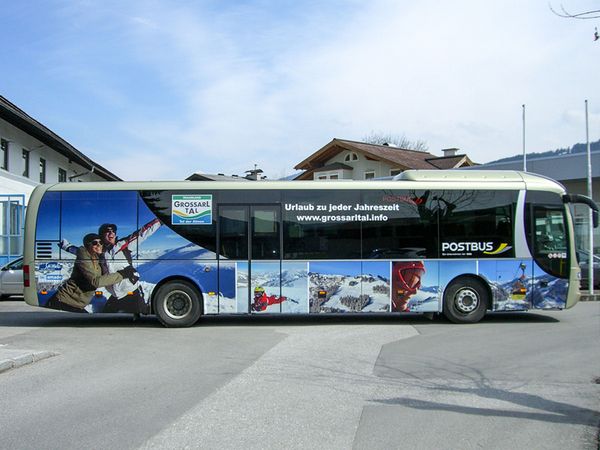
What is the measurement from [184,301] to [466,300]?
6099 mm

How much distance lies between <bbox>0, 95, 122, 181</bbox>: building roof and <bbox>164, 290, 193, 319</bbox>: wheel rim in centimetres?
1565

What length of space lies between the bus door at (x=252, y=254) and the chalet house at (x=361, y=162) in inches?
1209

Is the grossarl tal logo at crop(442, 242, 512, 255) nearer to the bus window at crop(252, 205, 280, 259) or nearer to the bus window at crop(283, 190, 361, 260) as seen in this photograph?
the bus window at crop(283, 190, 361, 260)

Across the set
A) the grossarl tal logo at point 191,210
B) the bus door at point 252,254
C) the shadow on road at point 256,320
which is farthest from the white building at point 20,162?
the bus door at point 252,254

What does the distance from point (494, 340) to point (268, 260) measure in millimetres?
4773

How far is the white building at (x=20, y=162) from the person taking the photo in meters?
25.8

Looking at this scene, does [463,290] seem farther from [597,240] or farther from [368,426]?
[597,240]

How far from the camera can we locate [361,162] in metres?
45.5

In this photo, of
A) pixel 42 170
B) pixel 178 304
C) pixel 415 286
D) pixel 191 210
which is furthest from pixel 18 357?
pixel 42 170

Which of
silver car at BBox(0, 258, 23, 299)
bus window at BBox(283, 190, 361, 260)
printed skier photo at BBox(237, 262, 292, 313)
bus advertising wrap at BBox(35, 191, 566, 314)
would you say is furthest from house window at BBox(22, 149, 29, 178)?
bus window at BBox(283, 190, 361, 260)

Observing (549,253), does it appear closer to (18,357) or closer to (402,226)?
(402,226)

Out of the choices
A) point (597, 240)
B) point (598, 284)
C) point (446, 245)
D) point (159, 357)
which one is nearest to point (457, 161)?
point (597, 240)

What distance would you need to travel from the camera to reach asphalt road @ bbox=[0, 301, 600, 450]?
5559 mm

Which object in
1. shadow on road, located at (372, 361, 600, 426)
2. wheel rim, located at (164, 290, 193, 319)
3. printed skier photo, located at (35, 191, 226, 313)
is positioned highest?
printed skier photo, located at (35, 191, 226, 313)
